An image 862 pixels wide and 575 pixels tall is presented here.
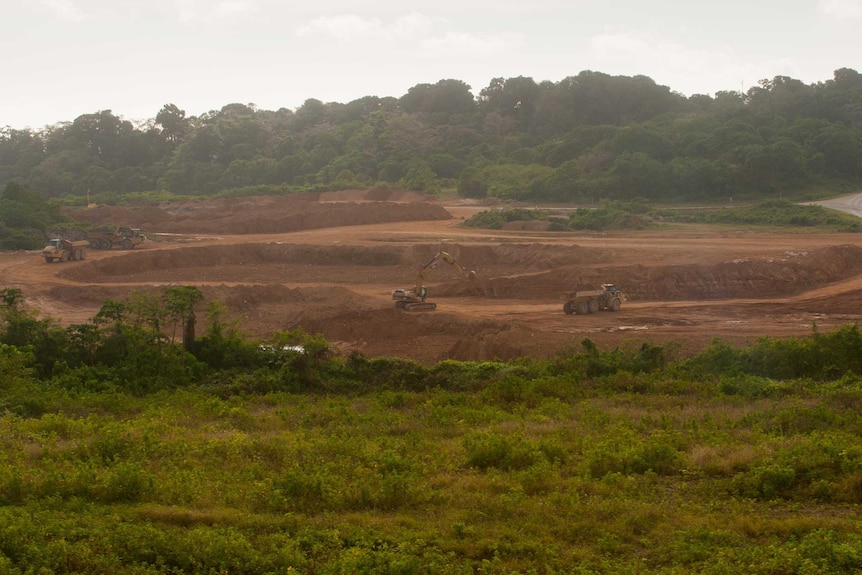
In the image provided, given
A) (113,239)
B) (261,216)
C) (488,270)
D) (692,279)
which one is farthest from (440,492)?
(261,216)

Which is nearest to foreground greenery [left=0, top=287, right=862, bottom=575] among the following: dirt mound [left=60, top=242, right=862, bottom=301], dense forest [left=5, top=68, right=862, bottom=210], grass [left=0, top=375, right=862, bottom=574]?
grass [left=0, top=375, right=862, bottom=574]

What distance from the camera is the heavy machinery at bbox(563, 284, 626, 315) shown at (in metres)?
29.2

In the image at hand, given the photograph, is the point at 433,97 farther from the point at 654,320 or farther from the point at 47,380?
the point at 47,380

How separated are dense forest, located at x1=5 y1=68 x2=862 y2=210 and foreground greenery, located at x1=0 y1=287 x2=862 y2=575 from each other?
1792 inches

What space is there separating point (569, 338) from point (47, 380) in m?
13.6

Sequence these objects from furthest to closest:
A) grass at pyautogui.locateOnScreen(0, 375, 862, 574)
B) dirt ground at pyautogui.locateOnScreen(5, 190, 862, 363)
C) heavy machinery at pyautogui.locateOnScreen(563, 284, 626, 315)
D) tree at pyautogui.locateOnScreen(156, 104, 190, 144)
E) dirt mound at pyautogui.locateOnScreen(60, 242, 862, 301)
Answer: tree at pyautogui.locateOnScreen(156, 104, 190, 144), dirt mound at pyautogui.locateOnScreen(60, 242, 862, 301), heavy machinery at pyautogui.locateOnScreen(563, 284, 626, 315), dirt ground at pyautogui.locateOnScreen(5, 190, 862, 363), grass at pyautogui.locateOnScreen(0, 375, 862, 574)

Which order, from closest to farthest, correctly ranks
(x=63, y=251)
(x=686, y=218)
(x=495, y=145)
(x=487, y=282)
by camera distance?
(x=487, y=282), (x=63, y=251), (x=686, y=218), (x=495, y=145)

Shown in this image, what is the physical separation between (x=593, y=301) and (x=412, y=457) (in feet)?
59.9

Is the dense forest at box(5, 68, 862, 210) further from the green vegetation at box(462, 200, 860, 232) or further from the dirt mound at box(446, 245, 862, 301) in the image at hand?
the dirt mound at box(446, 245, 862, 301)

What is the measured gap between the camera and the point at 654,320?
27906mm

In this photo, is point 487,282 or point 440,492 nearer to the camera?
point 440,492

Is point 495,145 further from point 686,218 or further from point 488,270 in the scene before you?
point 488,270

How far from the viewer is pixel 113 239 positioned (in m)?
47.7

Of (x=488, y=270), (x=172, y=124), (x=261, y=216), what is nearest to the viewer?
(x=488, y=270)
